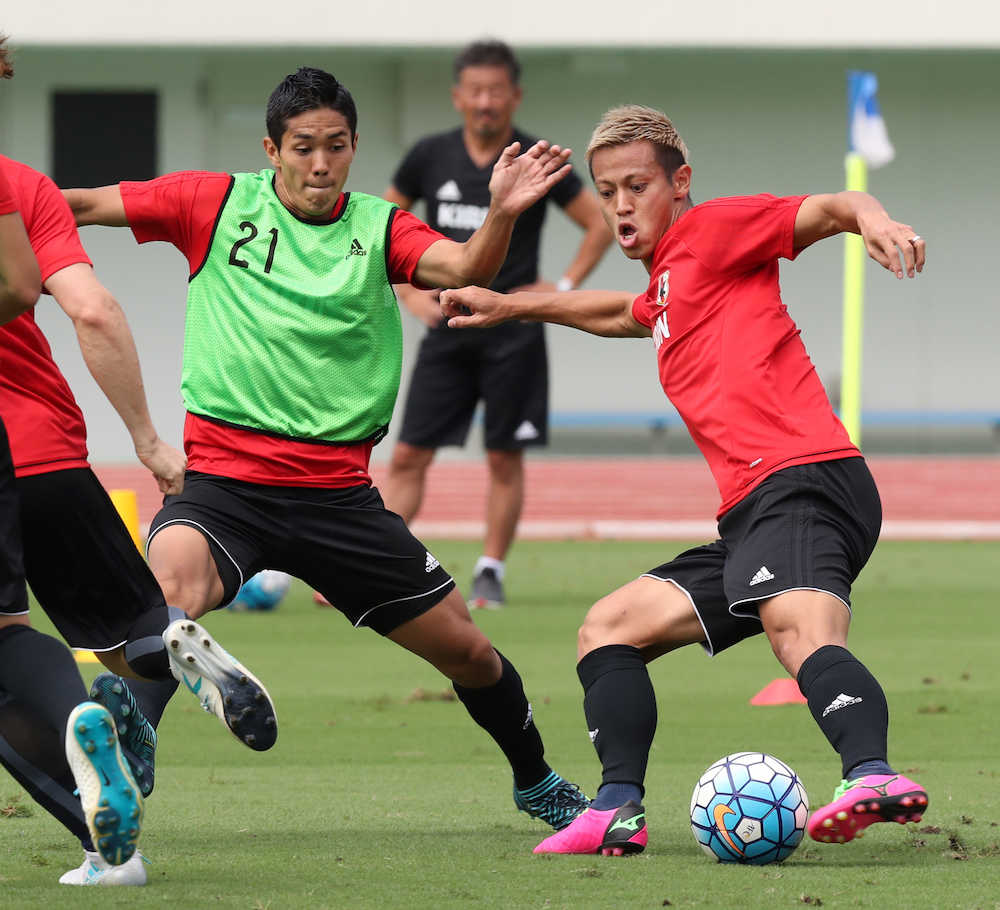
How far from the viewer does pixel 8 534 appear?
12.2ft

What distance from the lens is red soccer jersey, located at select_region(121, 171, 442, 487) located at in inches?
200

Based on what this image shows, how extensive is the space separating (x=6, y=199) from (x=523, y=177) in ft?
5.96

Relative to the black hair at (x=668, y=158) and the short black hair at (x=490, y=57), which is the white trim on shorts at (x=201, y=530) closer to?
the black hair at (x=668, y=158)

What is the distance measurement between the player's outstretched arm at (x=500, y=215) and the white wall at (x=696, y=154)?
16.5m

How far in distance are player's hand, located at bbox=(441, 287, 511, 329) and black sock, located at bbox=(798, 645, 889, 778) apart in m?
1.41

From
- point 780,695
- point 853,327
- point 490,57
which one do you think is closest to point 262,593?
point 490,57

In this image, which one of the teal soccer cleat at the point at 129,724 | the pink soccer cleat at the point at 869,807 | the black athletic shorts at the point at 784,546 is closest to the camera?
the pink soccer cleat at the point at 869,807

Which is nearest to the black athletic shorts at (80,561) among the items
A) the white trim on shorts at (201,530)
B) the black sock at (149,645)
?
the black sock at (149,645)

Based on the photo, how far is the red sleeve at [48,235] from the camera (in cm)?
413

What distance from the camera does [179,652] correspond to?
3.94 meters

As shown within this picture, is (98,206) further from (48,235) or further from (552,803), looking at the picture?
(552,803)

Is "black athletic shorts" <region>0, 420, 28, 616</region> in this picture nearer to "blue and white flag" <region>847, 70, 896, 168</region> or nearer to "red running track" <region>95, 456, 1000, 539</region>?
"blue and white flag" <region>847, 70, 896, 168</region>

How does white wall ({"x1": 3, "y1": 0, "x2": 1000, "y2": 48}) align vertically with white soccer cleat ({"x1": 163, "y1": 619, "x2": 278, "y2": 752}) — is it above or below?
above

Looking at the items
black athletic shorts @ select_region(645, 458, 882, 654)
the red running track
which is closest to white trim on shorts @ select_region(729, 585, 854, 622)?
black athletic shorts @ select_region(645, 458, 882, 654)
